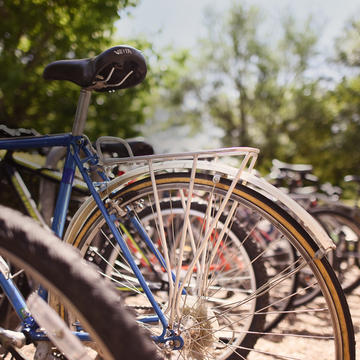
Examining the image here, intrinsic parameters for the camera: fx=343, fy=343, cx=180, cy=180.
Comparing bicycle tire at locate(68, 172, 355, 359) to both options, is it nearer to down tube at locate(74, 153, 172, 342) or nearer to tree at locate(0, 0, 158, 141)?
down tube at locate(74, 153, 172, 342)

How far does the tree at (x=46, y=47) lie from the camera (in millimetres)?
3494

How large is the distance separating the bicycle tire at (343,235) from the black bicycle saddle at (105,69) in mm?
2276

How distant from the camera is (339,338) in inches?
45.0

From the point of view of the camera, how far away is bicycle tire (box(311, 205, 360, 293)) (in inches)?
121

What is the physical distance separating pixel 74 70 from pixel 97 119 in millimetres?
4021

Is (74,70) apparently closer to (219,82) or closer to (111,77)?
(111,77)

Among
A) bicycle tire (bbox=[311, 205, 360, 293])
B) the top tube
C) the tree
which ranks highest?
the tree

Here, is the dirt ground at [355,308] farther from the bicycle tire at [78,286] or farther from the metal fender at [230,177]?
the bicycle tire at [78,286]

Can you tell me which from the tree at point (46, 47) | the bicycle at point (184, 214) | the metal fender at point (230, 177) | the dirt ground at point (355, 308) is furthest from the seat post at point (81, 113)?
the dirt ground at point (355, 308)

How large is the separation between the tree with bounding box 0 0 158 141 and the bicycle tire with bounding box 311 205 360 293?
2.76 meters

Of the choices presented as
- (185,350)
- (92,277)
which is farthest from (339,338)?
(92,277)

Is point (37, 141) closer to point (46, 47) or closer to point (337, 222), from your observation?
point (337, 222)

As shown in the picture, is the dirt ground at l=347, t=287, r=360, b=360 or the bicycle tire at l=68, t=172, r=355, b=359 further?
the dirt ground at l=347, t=287, r=360, b=360

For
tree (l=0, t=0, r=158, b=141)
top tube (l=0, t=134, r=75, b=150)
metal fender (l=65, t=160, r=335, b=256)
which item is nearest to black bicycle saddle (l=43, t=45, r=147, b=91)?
top tube (l=0, t=134, r=75, b=150)
